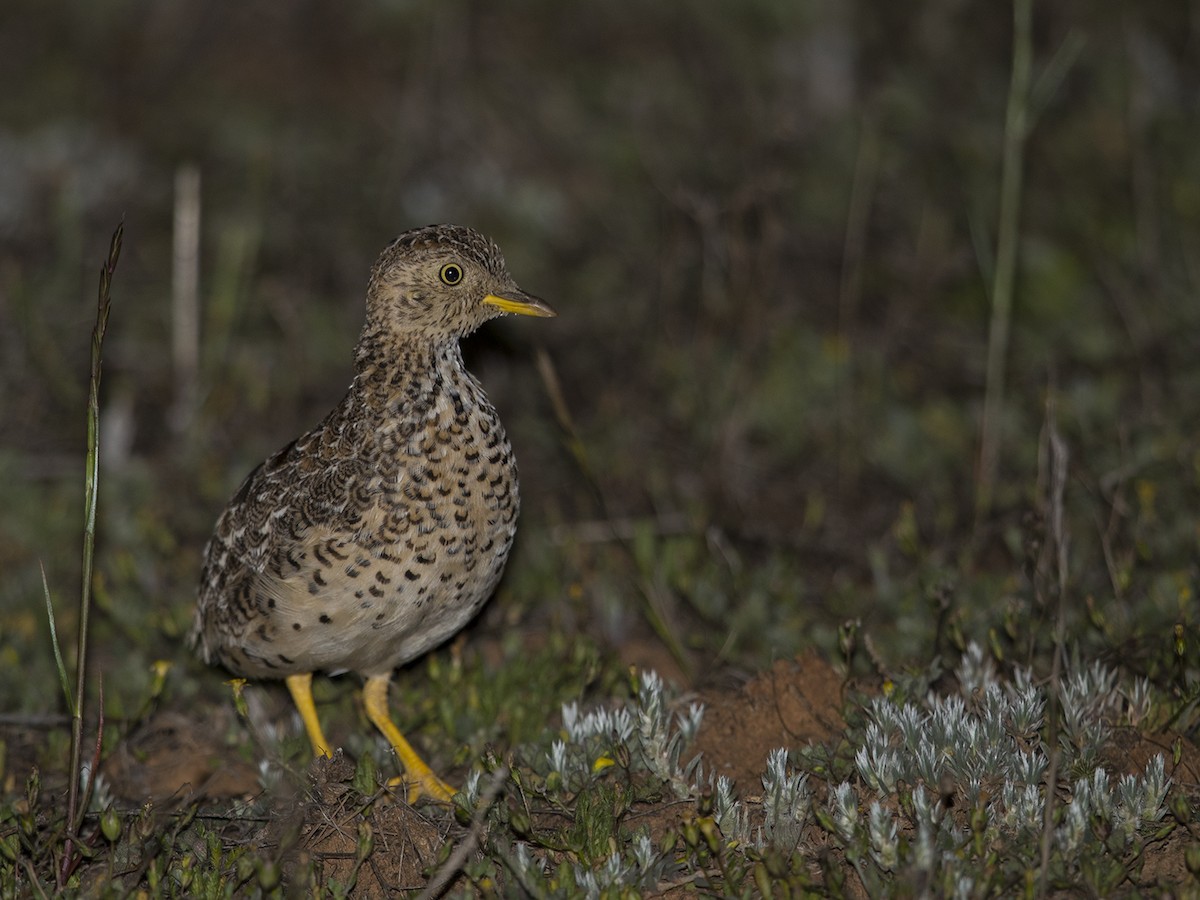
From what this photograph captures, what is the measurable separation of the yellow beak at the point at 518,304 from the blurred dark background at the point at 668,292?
0.60 m

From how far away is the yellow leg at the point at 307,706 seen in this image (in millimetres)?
5527

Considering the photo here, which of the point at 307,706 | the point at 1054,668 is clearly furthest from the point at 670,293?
the point at 1054,668

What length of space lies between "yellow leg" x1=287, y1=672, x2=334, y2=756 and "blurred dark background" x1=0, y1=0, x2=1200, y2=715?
0.91 meters

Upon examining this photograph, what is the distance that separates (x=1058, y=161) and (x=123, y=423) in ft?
20.5

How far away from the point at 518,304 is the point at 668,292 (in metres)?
3.12

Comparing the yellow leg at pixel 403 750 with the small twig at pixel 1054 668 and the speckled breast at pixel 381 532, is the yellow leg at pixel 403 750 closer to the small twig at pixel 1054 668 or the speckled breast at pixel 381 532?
the speckled breast at pixel 381 532

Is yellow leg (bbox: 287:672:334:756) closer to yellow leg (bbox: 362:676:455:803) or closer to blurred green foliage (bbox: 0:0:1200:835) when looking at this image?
yellow leg (bbox: 362:676:455:803)

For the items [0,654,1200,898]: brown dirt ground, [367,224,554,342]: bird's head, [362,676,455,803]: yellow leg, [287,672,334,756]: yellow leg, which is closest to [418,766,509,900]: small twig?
[0,654,1200,898]: brown dirt ground

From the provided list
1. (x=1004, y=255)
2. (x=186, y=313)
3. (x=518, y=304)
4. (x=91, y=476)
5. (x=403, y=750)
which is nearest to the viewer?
(x=91, y=476)

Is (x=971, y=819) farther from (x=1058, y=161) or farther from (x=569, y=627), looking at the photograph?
(x=1058, y=161)

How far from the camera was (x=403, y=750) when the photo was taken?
5367mm

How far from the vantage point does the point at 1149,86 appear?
31.1 feet

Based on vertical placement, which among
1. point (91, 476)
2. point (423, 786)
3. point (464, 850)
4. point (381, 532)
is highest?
point (91, 476)

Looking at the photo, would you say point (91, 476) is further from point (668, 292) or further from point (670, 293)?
point (670, 293)
